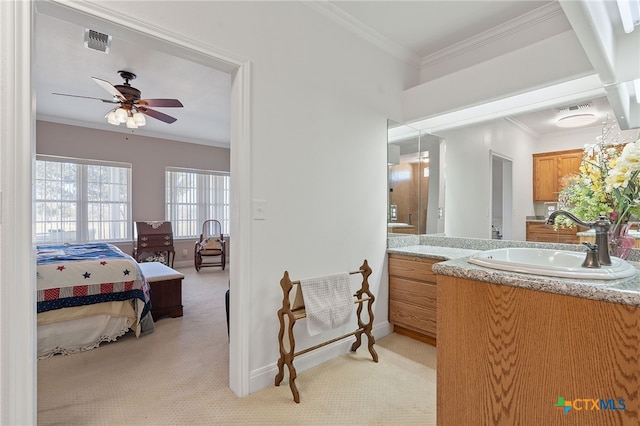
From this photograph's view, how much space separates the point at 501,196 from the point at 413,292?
1131 mm

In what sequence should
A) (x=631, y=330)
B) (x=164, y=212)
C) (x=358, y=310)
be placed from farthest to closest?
(x=164, y=212)
(x=358, y=310)
(x=631, y=330)

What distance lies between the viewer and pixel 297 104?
A: 2189 mm

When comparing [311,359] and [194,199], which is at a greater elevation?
[194,199]

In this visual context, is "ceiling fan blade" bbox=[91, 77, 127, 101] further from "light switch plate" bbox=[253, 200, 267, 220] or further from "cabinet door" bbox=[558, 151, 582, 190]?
"cabinet door" bbox=[558, 151, 582, 190]

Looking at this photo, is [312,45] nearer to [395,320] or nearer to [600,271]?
[600,271]

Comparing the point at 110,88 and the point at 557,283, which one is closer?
the point at 557,283

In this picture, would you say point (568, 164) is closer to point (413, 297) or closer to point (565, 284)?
point (413, 297)

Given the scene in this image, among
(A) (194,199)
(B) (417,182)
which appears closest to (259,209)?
(B) (417,182)

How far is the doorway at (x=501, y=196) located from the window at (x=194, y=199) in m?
5.67

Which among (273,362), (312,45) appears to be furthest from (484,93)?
(273,362)

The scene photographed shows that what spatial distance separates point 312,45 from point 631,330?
7.61 ft

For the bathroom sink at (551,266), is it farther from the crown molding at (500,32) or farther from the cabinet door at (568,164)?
the crown molding at (500,32)

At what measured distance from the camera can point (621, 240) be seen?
1542mm

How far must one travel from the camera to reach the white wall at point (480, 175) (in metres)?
2.54
